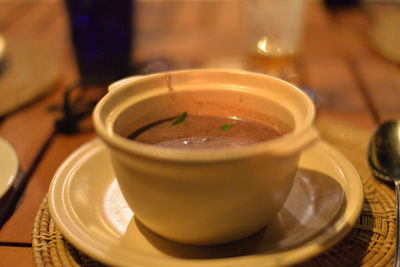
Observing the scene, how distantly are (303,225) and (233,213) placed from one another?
0.15 metres

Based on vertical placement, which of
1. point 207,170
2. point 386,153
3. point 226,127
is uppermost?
point 207,170

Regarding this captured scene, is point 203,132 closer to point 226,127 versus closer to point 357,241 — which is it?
point 226,127

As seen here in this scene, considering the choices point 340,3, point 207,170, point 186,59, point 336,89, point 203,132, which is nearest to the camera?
point 207,170

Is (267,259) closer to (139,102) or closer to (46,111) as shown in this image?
(139,102)

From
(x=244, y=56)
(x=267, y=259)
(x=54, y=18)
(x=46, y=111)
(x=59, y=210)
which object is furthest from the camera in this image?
(x=54, y=18)

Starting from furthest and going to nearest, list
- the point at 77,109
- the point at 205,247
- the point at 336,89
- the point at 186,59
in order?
the point at 186,59, the point at 336,89, the point at 77,109, the point at 205,247

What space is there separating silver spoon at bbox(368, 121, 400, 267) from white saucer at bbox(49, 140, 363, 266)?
0.45ft

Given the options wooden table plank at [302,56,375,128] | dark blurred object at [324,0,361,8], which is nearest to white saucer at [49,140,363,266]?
wooden table plank at [302,56,375,128]

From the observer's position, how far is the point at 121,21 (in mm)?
1420

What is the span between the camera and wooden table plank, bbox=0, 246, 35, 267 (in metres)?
0.67

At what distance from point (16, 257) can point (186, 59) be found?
1.09 metres

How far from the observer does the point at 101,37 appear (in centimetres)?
141

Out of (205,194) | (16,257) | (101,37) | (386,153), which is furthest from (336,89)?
(16,257)

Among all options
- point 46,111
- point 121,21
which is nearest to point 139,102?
point 46,111
